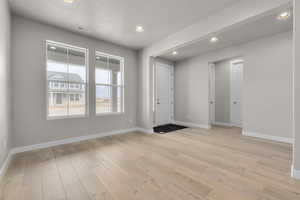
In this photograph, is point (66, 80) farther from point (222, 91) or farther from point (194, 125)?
point (222, 91)

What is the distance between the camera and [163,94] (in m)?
5.58

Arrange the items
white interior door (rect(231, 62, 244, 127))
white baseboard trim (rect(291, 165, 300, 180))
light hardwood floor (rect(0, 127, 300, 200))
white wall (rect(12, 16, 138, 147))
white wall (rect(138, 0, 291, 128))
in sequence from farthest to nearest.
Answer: white interior door (rect(231, 62, 244, 127))
white wall (rect(12, 16, 138, 147))
white wall (rect(138, 0, 291, 128))
white baseboard trim (rect(291, 165, 300, 180))
light hardwood floor (rect(0, 127, 300, 200))

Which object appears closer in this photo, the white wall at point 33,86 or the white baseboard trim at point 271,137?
the white wall at point 33,86

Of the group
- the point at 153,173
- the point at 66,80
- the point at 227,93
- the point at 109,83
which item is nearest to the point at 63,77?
the point at 66,80

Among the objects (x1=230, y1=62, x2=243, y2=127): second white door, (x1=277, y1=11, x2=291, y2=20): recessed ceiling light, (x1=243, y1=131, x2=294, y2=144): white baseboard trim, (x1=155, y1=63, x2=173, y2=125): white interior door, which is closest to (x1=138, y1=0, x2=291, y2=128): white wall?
(x1=277, y1=11, x2=291, y2=20): recessed ceiling light

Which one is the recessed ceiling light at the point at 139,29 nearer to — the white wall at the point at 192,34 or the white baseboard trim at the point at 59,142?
the white wall at the point at 192,34

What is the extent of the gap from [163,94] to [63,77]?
3.66 meters

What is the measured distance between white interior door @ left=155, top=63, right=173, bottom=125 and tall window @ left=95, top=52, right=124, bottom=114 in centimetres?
167

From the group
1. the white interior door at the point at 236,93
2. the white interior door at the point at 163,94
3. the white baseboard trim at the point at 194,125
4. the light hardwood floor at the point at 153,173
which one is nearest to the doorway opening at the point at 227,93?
the white interior door at the point at 236,93

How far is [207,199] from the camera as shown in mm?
1370

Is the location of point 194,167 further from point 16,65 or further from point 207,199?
point 16,65

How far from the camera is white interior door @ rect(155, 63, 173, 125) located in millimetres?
5379

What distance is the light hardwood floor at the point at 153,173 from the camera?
4.79ft

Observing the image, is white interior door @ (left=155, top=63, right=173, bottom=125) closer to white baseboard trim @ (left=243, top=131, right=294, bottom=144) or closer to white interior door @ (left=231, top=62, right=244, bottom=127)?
white interior door @ (left=231, top=62, right=244, bottom=127)
